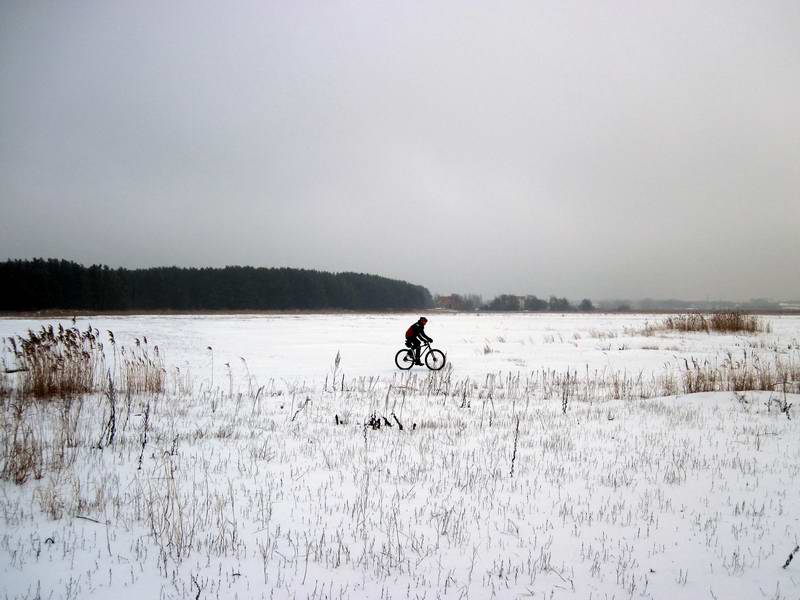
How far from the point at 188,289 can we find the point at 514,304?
86725 mm

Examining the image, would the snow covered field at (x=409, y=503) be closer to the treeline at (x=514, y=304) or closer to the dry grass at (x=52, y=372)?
the dry grass at (x=52, y=372)

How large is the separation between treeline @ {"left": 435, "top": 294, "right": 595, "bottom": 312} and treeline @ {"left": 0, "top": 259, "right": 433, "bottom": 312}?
1073 inches

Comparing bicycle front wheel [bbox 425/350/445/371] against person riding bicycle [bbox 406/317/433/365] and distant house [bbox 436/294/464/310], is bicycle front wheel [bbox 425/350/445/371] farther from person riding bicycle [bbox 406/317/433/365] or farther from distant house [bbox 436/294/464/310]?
distant house [bbox 436/294/464/310]

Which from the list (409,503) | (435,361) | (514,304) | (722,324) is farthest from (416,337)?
(514,304)

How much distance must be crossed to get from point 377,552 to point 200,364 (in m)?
13.7

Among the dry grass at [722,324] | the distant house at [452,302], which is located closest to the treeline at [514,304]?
the distant house at [452,302]

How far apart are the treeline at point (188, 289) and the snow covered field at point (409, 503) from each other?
77.3m

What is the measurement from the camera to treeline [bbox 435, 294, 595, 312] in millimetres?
124812

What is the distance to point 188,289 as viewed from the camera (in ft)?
287

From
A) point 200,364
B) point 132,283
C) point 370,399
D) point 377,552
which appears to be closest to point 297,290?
point 132,283

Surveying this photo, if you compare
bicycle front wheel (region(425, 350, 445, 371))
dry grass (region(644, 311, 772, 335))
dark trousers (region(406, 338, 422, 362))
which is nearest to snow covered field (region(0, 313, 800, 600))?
bicycle front wheel (region(425, 350, 445, 371))

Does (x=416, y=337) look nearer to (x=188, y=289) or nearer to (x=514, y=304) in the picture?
(x=188, y=289)

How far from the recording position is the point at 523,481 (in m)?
4.70

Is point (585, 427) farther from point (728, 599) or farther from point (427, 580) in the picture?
point (427, 580)
